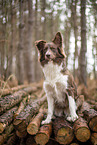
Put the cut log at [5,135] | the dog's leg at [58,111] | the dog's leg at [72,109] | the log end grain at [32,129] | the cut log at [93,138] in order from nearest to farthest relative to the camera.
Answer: the cut log at [93,138] → the log end grain at [32,129] → the cut log at [5,135] → the dog's leg at [72,109] → the dog's leg at [58,111]

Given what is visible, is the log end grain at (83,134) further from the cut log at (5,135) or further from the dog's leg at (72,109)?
the cut log at (5,135)

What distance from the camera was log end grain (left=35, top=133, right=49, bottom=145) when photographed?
252cm

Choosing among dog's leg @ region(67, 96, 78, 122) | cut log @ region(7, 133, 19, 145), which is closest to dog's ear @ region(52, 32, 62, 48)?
dog's leg @ region(67, 96, 78, 122)

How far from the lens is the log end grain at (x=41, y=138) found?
2516 millimetres

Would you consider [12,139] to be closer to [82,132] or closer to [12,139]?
[12,139]

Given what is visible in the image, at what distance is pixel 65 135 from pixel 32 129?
0.67 metres

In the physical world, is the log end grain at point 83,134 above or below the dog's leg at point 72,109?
below

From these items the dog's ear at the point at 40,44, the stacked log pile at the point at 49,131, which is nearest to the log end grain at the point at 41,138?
the stacked log pile at the point at 49,131

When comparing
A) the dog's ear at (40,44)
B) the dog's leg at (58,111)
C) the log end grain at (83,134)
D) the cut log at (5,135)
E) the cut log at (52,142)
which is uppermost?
the dog's ear at (40,44)

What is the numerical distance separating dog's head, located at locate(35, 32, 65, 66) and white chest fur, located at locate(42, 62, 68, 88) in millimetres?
113

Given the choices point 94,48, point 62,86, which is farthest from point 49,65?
point 94,48

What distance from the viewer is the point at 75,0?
519 centimetres

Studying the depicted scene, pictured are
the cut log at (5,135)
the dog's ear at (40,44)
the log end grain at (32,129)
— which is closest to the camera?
the log end grain at (32,129)

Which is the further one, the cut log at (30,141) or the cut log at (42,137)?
the cut log at (30,141)
